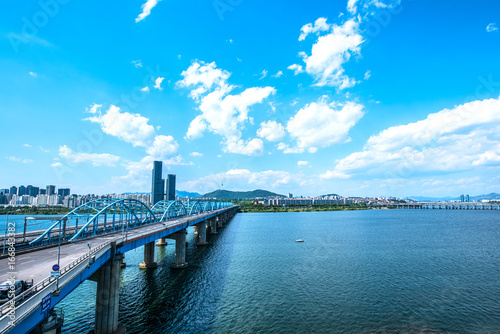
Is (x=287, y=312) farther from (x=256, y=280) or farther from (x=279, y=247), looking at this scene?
(x=279, y=247)

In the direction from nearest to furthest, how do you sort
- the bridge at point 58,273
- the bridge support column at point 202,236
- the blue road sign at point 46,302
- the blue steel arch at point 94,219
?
the bridge at point 58,273, the blue road sign at point 46,302, the blue steel arch at point 94,219, the bridge support column at point 202,236

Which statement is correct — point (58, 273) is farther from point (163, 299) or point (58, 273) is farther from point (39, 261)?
point (163, 299)

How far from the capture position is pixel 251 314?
30.9 metres

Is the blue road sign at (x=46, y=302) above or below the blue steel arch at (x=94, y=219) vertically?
below

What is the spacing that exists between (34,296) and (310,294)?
3118 centimetres

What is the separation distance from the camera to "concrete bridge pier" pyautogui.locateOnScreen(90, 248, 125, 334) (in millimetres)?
25031

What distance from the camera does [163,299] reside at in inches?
1401

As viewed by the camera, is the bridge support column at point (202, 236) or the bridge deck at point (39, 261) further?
the bridge support column at point (202, 236)

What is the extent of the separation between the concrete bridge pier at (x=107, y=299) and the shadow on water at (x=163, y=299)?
6.92 ft

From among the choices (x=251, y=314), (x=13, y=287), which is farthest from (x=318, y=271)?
(x=13, y=287)

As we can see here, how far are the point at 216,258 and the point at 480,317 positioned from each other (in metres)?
45.5

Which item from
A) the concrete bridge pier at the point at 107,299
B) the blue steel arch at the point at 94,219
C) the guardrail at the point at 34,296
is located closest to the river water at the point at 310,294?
the concrete bridge pier at the point at 107,299

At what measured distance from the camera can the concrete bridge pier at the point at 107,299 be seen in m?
25.0

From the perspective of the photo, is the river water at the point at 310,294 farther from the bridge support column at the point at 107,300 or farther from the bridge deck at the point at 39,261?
the bridge deck at the point at 39,261
